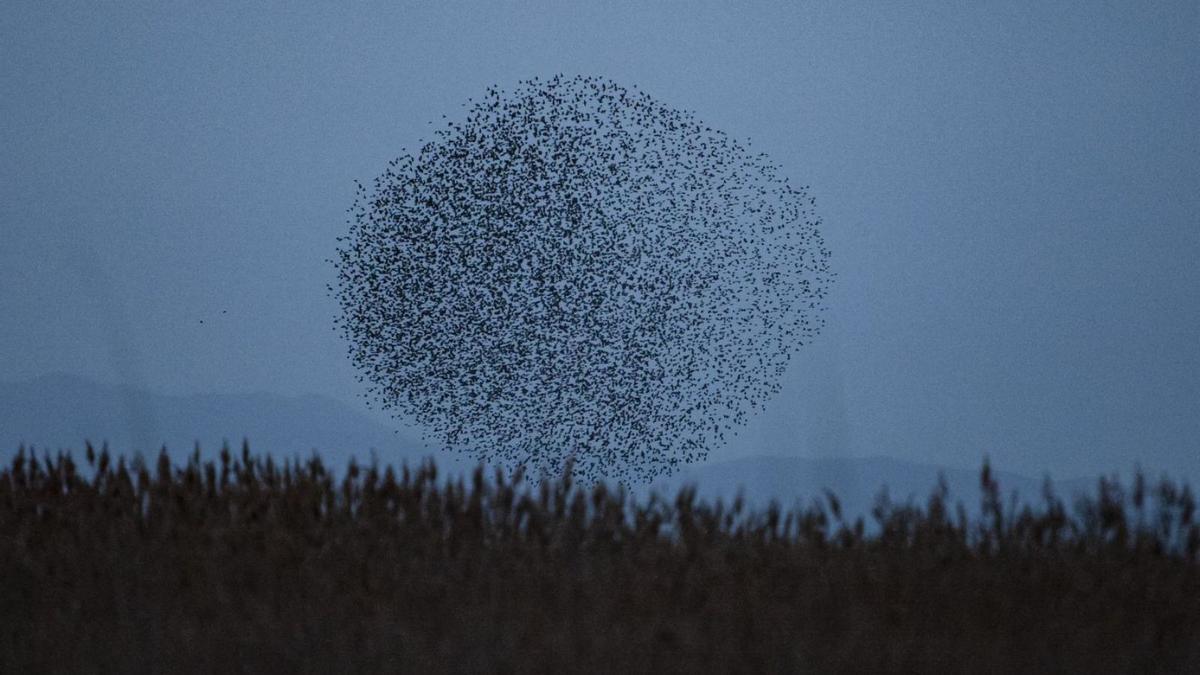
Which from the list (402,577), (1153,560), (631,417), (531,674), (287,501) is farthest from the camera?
(631,417)

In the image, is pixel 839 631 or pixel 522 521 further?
pixel 522 521

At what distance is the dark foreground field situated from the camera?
6227 millimetres

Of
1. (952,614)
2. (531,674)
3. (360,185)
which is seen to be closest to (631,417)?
(360,185)

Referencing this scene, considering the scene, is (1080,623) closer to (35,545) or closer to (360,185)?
(35,545)

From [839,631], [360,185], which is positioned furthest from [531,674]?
[360,185]

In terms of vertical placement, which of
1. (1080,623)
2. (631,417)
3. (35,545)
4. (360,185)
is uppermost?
(360,185)

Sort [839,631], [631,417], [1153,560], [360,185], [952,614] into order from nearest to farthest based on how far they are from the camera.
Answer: [839,631] < [952,614] < [1153,560] < [631,417] < [360,185]

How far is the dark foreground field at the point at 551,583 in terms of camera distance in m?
6.23

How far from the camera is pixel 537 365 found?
14.2 metres

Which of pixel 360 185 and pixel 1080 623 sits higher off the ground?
pixel 360 185

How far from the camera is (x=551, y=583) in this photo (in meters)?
7.34

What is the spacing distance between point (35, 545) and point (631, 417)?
626cm

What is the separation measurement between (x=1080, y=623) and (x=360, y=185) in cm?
1037

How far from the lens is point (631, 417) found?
14062 millimetres
